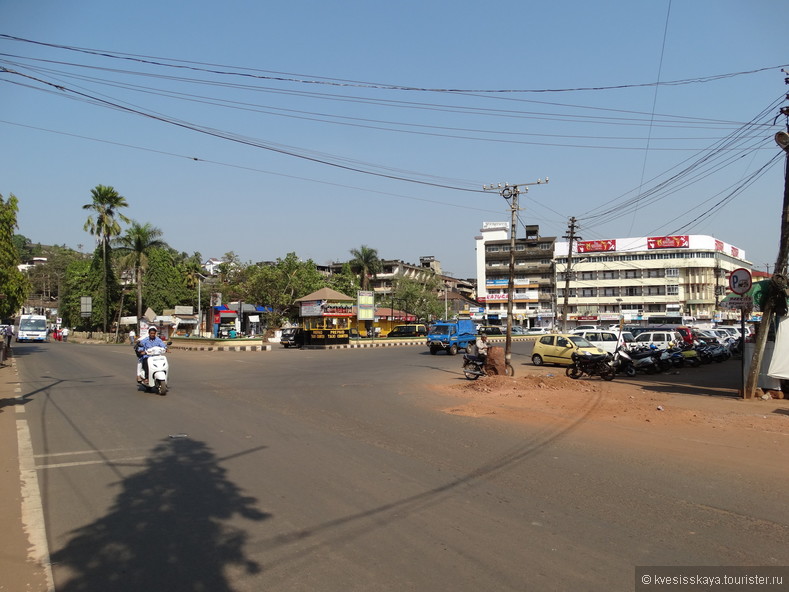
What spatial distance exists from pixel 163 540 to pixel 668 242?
92.6 metres

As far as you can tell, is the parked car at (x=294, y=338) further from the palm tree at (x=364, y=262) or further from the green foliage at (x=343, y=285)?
the palm tree at (x=364, y=262)

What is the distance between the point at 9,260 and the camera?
29891 mm

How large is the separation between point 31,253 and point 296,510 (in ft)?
566

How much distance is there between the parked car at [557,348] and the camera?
2614cm

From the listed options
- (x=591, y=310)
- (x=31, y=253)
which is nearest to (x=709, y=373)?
(x=591, y=310)

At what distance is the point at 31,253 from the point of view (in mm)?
149750

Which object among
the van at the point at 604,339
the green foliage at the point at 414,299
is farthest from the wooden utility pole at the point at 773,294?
the green foliage at the point at 414,299

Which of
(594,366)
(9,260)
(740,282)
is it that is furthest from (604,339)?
(9,260)

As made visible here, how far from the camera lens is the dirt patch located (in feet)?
36.3

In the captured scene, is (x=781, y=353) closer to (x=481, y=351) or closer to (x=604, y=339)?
(x=481, y=351)

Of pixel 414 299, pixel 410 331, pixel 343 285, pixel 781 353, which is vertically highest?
pixel 343 285

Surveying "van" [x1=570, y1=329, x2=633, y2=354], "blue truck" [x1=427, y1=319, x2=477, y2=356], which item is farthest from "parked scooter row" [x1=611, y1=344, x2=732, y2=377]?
"blue truck" [x1=427, y1=319, x2=477, y2=356]

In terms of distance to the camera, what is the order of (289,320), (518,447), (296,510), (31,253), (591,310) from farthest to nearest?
(31,253)
(591,310)
(289,320)
(518,447)
(296,510)

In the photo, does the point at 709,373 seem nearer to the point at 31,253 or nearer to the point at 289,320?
the point at 289,320
